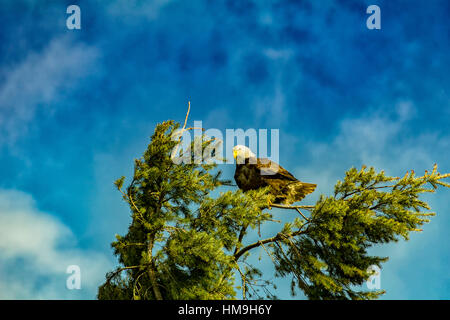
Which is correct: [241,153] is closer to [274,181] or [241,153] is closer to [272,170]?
[272,170]

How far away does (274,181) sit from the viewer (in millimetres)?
6945

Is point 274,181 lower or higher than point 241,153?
lower

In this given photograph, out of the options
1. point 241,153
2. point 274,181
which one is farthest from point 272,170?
point 241,153

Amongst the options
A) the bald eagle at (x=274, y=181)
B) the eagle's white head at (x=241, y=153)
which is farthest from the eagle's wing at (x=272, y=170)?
the eagle's white head at (x=241, y=153)

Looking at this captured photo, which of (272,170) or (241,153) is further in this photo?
(241,153)

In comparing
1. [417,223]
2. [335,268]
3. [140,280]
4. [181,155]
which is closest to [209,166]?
[181,155]

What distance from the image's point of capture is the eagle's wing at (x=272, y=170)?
6941mm

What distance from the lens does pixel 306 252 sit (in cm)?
588

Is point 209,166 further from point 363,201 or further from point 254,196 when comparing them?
point 363,201

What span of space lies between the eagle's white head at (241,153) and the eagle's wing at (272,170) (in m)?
0.29

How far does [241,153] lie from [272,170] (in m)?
0.86

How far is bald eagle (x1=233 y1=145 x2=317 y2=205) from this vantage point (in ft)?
22.8
